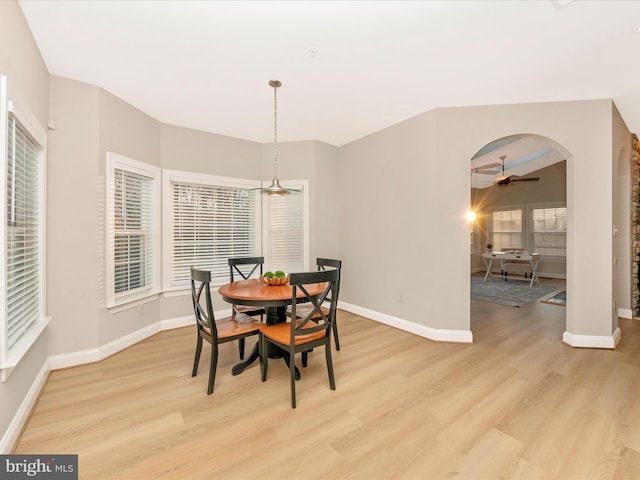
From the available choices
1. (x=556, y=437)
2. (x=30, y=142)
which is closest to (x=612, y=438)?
(x=556, y=437)

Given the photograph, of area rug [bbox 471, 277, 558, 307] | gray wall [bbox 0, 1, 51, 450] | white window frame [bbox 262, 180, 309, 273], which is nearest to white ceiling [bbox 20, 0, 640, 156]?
gray wall [bbox 0, 1, 51, 450]

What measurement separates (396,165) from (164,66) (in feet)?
9.16

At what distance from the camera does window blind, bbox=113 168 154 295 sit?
10.2 feet

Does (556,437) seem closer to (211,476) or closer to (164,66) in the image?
(211,476)

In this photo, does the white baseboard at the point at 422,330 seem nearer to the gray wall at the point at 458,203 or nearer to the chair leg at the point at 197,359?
the gray wall at the point at 458,203

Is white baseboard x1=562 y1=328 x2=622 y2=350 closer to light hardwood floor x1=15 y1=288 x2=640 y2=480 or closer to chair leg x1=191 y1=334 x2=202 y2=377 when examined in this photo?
light hardwood floor x1=15 y1=288 x2=640 y2=480

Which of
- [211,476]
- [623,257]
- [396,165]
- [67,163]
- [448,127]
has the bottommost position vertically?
[211,476]

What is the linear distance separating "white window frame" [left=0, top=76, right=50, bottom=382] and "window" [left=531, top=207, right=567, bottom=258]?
410 inches

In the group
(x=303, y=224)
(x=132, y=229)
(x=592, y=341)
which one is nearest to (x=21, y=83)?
(x=132, y=229)

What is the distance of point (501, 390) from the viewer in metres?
2.32

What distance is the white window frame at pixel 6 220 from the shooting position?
160 centimetres

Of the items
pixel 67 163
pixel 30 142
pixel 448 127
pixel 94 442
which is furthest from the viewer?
pixel 448 127

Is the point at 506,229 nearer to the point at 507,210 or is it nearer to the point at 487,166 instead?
the point at 507,210

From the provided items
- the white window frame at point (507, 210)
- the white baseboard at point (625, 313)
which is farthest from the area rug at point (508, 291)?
the white window frame at point (507, 210)
